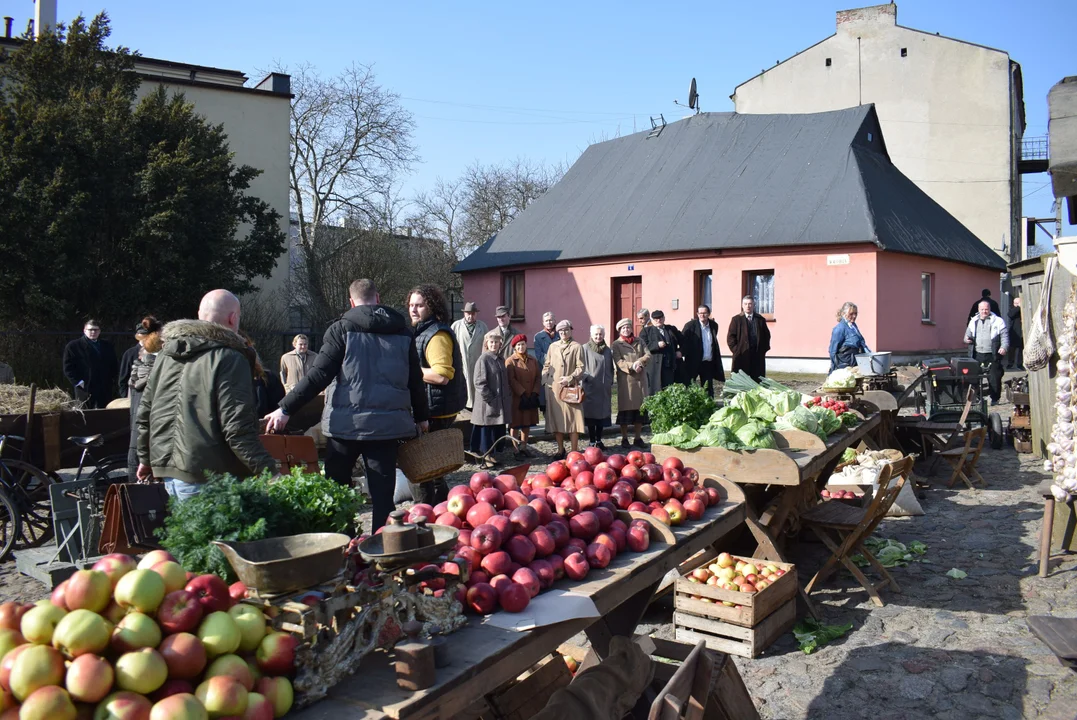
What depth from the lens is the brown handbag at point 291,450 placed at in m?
6.85

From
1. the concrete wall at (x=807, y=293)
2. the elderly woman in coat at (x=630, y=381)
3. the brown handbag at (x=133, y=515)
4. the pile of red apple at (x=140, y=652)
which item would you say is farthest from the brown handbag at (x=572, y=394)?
the concrete wall at (x=807, y=293)

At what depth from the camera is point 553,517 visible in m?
3.37

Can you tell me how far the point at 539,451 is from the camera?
37.0ft

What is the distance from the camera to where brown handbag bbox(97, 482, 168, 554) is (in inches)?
160

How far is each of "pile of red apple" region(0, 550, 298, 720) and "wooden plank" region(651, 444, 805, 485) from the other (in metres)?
3.59

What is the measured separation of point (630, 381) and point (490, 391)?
2746 mm

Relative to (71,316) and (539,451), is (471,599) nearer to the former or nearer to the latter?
(539,451)

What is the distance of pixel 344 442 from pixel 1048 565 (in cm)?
521

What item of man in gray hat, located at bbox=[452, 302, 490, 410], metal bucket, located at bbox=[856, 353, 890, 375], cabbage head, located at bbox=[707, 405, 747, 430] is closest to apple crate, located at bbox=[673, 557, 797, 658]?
cabbage head, located at bbox=[707, 405, 747, 430]

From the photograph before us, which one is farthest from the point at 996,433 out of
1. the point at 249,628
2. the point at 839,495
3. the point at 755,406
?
the point at 249,628

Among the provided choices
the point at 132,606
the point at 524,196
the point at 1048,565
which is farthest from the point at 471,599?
the point at 524,196

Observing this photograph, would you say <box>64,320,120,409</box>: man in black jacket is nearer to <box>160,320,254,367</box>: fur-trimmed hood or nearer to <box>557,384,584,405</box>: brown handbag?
<box>557,384,584,405</box>: brown handbag

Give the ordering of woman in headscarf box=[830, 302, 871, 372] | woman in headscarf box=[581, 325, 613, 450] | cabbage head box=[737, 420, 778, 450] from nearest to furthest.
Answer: cabbage head box=[737, 420, 778, 450] < woman in headscarf box=[581, 325, 613, 450] < woman in headscarf box=[830, 302, 871, 372]

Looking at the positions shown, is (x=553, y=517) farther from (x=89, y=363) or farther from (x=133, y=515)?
(x=89, y=363)
